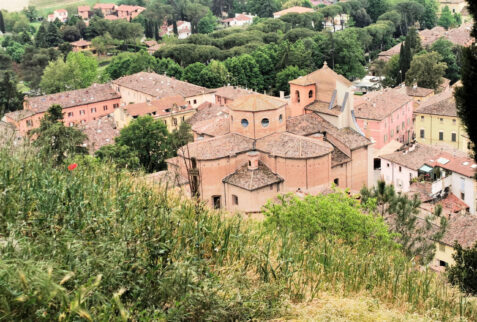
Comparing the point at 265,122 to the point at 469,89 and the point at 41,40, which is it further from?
the point at 41,40

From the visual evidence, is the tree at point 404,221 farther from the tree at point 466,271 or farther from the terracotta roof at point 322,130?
the terracotta roof at point 322,130

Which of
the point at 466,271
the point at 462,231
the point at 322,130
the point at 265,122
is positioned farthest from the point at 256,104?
the point at 466,271

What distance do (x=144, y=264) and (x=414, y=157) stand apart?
29.5 meters

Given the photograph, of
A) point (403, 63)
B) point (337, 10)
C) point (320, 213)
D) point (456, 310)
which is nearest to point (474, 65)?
point (456, 310)

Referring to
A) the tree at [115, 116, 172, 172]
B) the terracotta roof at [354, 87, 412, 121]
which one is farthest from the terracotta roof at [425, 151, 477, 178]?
the tree at [115, 116, 172, 172]

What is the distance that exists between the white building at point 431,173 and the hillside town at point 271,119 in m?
0.08

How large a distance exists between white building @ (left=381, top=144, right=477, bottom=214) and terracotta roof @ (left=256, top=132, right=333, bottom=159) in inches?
335

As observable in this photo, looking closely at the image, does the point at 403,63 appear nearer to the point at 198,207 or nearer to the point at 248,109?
the point at 248,109

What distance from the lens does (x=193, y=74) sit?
58.8 metres

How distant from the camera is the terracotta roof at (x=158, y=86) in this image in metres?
48.8

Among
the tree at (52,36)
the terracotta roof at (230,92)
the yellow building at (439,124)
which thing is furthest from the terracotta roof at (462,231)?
the tree at (52,36)

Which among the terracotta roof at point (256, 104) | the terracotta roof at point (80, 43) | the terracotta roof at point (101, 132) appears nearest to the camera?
the terracotta roof at point (256, 104)

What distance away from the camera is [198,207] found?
751cm

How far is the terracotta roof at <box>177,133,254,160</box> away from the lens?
74.8 ft
